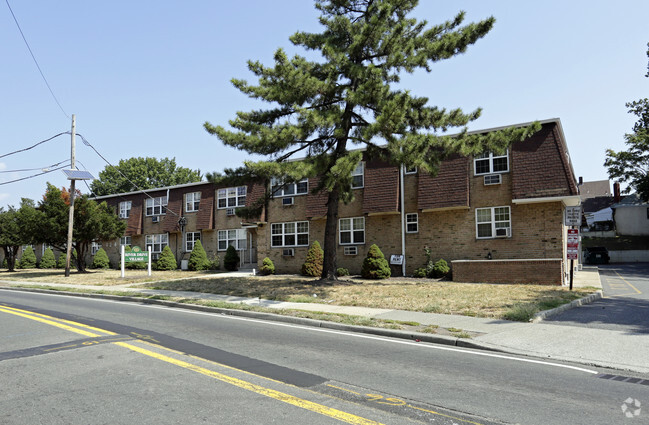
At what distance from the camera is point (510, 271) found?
18938 mm

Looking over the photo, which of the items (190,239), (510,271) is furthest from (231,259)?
(510,271)

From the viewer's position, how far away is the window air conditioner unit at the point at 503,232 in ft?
67.5

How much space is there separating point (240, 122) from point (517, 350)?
12.9 metres

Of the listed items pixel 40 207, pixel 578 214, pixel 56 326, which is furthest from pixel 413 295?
pixel 40 207

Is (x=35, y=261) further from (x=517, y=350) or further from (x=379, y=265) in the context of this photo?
(x=517, y=350)

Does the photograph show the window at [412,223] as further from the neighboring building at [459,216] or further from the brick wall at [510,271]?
the brick wall at [510,271]

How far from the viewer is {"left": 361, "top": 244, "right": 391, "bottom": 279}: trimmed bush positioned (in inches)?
861

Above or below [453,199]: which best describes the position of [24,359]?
below

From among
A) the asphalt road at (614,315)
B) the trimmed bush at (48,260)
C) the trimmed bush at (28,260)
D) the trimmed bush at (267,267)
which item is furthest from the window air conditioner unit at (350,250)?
the trimmed bush at (28,260)

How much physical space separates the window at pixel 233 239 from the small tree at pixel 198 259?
1.34 meters

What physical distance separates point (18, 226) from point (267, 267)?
59.9 feet

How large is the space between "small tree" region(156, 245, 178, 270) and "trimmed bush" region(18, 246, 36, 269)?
21.3 metres

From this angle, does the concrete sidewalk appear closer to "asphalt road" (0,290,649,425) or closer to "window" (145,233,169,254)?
"asphalt road" (0,290,649,425)

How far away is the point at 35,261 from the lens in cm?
4703
